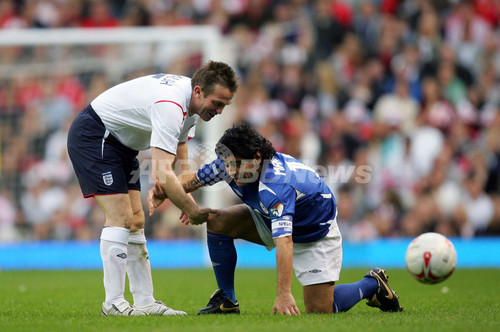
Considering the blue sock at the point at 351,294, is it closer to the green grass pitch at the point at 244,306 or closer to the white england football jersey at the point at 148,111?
the green grass pitch at the point at 244,306

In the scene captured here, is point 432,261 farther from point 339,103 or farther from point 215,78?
point 339,103

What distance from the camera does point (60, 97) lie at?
13609mm

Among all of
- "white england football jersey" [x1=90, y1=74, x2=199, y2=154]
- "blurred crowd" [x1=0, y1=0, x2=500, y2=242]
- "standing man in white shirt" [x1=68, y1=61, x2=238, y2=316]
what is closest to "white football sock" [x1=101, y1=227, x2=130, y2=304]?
"standing man in white shirt" [x1=68, y1=61, x2=238, y2=316]

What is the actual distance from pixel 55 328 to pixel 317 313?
7.15ft

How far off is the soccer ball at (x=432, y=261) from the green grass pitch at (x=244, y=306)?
0.31 meters

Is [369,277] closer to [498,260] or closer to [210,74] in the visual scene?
[210,74]

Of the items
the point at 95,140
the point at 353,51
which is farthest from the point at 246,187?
the point at 353,51

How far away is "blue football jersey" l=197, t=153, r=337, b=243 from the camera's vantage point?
224 inches

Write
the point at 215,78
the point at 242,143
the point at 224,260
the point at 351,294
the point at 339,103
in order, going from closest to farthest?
the point at 242,143 → the point at 215,78 → the point at 351,294 → the point at 224,260 → the point at 339,103

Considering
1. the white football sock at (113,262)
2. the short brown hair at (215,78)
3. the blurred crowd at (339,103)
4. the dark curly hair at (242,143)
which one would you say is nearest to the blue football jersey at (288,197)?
the dark curly hair at (242,143)

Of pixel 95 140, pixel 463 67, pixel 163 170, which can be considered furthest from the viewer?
pixel 463 67

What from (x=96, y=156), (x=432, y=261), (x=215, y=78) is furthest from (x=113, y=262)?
(x=432, y=261)

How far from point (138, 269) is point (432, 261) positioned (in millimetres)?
2541

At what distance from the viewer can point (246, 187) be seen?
6062mm
